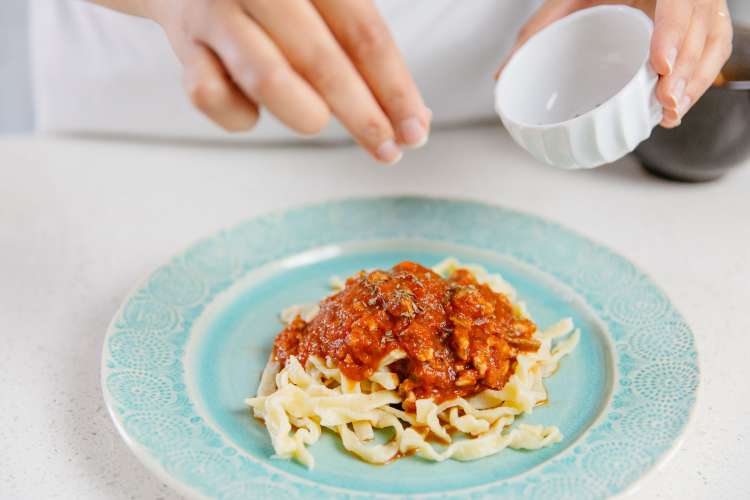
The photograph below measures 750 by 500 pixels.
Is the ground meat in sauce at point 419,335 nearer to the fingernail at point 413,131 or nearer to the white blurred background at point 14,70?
the fingernail at point 413,131

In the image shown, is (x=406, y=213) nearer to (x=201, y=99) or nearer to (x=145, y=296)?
(x=145, y=296)

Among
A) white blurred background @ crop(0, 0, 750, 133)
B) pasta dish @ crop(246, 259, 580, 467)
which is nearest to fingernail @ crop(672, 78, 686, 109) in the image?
pasta dish @ crop(246, 259, 580, 467)

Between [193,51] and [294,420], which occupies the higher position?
[193,51]

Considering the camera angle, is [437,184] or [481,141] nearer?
[437,184]

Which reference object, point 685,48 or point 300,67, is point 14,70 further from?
point 685,48

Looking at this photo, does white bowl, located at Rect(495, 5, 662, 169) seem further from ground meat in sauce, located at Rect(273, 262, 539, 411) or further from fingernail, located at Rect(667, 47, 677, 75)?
ground meat in sauce, located at Rect(273, 262, 539, 411)

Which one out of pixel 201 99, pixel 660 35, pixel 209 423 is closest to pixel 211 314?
pixel 209 423

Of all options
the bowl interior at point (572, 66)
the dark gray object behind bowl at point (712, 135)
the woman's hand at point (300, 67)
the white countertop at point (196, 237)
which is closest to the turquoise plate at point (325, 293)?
the white countertop at point (196, 237)

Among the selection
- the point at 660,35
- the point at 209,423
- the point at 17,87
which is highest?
the point at 660,35
